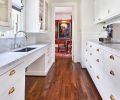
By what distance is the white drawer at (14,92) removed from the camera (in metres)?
1.66

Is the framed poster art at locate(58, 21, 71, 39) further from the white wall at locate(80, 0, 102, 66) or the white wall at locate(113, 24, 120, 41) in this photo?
the white wall at locate(113, 24, 120, 41)

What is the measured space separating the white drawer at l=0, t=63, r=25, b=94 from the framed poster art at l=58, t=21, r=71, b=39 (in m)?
11.0

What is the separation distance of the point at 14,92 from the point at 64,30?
11331 millimetres

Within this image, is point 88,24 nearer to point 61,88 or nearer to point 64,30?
point 61,88

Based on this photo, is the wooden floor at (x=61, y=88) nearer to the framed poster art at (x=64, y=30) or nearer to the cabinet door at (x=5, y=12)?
the cabinet door at (x=5, y=12)

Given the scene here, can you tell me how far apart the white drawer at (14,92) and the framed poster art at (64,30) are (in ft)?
35.8

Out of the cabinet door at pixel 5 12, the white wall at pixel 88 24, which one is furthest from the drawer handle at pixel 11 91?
the white wall at pixel 88 24

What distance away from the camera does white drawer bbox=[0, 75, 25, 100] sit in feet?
5.43

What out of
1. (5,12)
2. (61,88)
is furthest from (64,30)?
(5,12)

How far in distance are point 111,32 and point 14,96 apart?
10.7 feet

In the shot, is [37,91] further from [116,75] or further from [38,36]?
[38,36]

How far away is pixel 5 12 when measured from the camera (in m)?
2.34

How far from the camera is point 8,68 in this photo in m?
1.69

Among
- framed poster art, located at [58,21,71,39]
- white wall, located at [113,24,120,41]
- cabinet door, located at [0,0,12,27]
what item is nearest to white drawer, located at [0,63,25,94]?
cabinet door, located at [0,0,12,27]
